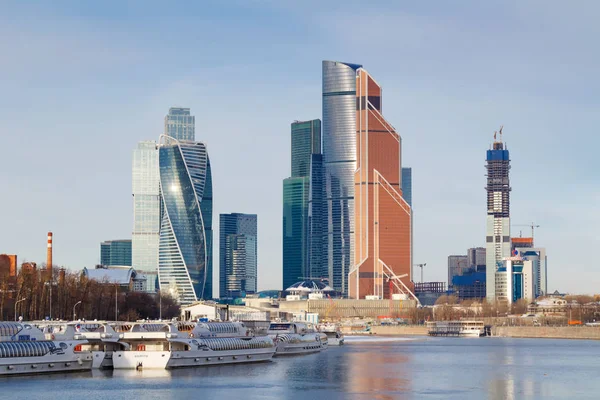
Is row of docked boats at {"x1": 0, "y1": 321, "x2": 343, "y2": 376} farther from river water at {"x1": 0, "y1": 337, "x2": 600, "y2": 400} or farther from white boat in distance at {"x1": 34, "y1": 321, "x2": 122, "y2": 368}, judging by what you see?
river water at {"x1": 0, "y1": 337, "x2": 600, "y2": 400}

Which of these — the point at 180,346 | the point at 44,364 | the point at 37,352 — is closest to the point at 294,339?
the point at 180,346

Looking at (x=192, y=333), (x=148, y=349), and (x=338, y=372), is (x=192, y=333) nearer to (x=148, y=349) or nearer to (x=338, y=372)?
(x=148, y=349)

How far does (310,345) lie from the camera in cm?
15038

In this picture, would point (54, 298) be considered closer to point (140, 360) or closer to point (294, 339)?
point (294, 339)

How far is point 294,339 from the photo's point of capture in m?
144

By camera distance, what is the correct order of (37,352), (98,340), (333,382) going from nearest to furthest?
(333,382), (37,352), (98,340)

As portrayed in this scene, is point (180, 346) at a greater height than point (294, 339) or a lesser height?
greater

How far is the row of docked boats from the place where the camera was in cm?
9719

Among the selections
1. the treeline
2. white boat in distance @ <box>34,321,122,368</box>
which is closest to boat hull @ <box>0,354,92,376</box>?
white boat in distance @ <box>34,321,122,368</box>

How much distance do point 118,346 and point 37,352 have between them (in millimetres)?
10760

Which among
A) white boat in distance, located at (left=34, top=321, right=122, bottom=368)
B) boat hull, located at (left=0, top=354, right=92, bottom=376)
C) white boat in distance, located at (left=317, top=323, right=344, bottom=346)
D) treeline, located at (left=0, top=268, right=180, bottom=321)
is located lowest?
white boat in distance, located at (left=317, top=323, right=344, bottom=346)

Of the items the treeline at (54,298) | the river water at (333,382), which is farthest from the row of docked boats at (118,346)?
the treeline at (54,298)

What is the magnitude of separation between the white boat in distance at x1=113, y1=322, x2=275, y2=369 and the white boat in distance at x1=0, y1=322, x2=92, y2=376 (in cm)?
395

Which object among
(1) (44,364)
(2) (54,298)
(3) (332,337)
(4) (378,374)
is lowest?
(3) (332,337)
